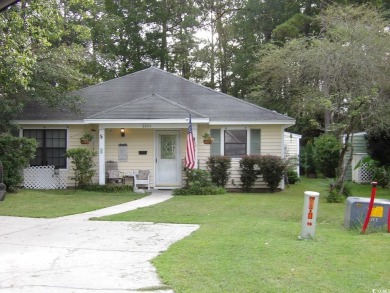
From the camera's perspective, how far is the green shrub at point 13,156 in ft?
48.4

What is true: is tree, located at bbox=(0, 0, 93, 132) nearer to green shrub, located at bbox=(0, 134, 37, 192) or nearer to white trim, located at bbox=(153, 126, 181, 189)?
green shrub, located at bbox=(0, 134, 37, 192)

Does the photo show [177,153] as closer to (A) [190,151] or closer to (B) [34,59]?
(A) [190,151]

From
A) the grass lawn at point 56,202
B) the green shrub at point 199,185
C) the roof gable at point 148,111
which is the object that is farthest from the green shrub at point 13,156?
the green shrub at point 199,185

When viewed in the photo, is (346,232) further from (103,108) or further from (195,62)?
(195,62)

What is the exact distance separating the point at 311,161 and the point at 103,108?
13.8 metres

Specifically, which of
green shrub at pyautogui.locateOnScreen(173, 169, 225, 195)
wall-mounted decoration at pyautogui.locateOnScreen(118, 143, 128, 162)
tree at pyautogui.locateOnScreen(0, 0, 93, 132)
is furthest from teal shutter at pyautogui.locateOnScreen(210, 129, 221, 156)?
tree at pyautogui.locateOnScreen(0, 0, 93, 132)

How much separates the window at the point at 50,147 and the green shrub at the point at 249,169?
691 centimetres

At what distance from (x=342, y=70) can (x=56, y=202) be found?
10773 mm

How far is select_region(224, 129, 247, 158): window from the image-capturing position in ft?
55.8

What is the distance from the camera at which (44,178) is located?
16.9 metres

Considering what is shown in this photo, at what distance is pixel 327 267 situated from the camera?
545 centimetres

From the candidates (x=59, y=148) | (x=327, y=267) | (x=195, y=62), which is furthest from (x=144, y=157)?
(x=195, y=62)

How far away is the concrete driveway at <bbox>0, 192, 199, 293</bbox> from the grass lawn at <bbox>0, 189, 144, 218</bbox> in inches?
35.1

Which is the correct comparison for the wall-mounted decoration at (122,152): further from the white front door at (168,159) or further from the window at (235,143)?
the window at (235,143)
